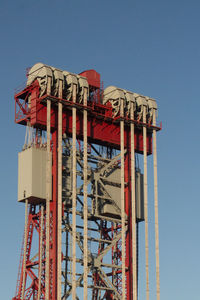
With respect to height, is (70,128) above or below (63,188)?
above

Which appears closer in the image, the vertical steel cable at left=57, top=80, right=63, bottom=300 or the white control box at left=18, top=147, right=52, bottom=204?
the vertical steel cable at left=57, top=80, right=63, bottom=300

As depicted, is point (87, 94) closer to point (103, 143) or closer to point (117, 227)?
point (103, 143)

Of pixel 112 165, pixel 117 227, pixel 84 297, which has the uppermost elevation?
pixel 112 165

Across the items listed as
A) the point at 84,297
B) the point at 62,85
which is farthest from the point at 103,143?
the point at 84,297

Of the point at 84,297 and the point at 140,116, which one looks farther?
the point at 140,116

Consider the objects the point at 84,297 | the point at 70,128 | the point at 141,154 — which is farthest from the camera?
the point at 141,154

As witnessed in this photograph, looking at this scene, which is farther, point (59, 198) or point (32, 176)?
point (32, 176)

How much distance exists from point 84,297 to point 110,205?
37.9 feet

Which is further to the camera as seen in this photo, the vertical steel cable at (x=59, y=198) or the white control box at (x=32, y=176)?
the white control box at (x=32, y=176)

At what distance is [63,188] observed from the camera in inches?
3905

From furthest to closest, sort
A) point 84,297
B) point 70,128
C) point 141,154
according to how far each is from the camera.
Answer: point 141,154
point 70,128
point 84,297

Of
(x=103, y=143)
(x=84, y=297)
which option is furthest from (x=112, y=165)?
(x=84, y=297)

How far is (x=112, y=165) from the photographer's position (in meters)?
105

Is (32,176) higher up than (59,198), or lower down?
higher up
